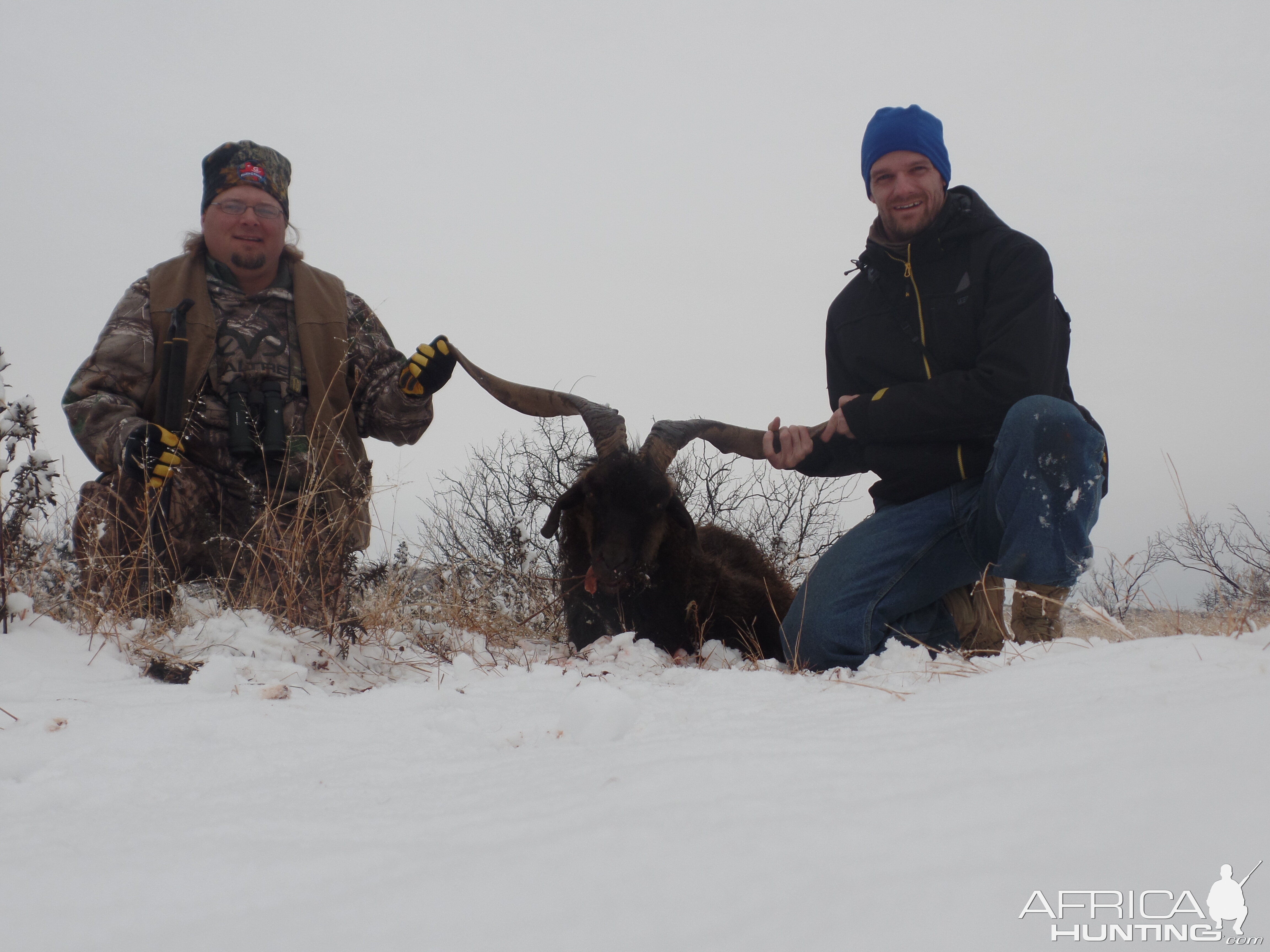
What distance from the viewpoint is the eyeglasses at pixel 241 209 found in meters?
5.48

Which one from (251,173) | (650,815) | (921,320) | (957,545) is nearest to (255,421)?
(251,173)

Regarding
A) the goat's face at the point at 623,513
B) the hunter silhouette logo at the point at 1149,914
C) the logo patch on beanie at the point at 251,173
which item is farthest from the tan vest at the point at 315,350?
the hunter silhouette logo at the point at 1149,914

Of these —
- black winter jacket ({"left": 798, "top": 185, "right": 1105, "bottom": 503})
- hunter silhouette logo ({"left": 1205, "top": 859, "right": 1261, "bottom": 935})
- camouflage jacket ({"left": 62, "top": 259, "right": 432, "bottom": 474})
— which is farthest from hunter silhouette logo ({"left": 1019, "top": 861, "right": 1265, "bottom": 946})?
camouflage jacket ({"left": 62, "top": 259, "right": 432, "bottom": 474})

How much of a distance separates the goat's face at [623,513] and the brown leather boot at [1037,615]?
5.80ft

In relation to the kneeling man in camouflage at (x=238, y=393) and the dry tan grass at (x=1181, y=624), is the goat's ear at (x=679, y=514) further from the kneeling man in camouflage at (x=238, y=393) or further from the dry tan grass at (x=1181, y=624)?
the dry tan grass at (x=1181, y=624)

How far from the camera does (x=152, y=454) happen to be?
4703 mm

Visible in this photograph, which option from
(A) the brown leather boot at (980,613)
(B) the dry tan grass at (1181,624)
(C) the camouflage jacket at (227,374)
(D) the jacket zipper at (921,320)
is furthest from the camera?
(C) the camouflage jacket at (227,374)

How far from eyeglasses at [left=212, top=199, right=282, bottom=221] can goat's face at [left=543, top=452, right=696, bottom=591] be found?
2.85 meters

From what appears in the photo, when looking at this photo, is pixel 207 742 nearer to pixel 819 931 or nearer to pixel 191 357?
pixel 819 931

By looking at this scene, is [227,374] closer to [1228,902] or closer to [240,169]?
[240,169]

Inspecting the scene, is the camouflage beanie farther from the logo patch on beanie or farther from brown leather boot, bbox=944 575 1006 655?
brown leather boot, bbox=944 575 1006 655

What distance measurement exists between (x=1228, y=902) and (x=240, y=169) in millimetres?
6024

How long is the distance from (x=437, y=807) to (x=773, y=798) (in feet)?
2.24

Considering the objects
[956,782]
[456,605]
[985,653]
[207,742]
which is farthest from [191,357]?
[956,782]
